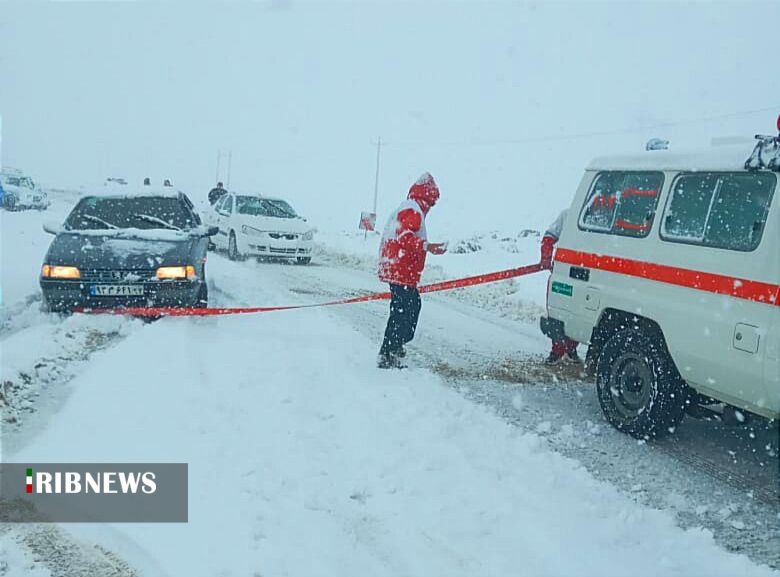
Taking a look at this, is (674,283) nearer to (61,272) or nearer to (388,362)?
(388,362)

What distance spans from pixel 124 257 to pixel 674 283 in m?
5.55

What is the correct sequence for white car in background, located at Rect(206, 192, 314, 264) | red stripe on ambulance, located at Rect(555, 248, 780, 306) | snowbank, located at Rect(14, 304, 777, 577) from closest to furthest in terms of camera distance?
snowbank, located at Rect(14, 304, 777, 577) < red stripe on ambulance, located at Rect(555, 248, 780, 306) < white car in background, located at Rect(206, 192, 314, 264)

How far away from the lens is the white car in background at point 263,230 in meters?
15.1

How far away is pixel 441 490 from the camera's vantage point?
395 centimetres

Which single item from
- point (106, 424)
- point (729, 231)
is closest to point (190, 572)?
point (106, 424)

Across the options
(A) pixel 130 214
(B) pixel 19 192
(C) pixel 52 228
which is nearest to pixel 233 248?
(A) pixel 130 214

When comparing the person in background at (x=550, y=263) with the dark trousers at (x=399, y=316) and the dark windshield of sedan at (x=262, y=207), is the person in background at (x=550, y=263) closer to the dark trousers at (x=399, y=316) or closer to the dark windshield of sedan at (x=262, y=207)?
the dark trousers at (x=399, y=316)

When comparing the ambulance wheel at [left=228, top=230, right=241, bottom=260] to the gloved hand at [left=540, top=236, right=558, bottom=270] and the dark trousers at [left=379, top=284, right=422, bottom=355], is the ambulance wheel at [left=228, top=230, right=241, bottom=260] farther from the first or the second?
the gloved hand at [left=540, top=236, right=558, bottom=270]

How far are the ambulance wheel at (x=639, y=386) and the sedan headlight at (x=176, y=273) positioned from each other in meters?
4.54

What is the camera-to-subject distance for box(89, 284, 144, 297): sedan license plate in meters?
7.10

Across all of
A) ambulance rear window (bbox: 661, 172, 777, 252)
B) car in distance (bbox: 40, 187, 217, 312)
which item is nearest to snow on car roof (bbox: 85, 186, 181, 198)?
car in distance (bbox: 40, 187, 217, 312)

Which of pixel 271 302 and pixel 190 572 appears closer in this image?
pixel 190 572

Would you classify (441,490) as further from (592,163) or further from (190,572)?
(592,163)

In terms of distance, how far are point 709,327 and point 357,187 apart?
206 ft
